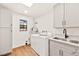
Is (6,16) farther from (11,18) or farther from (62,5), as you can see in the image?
(62,5)

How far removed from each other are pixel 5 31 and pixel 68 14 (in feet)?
3.81

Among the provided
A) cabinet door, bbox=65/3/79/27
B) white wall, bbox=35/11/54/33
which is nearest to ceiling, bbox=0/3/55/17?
white wall, bbox=35/11/54/33

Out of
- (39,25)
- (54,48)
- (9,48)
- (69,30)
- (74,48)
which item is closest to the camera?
(74,48)

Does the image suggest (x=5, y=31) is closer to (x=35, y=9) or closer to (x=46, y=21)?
(x=35, y=9)

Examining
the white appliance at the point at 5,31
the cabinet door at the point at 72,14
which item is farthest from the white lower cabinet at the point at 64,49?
the white appliance at the point at 5,31

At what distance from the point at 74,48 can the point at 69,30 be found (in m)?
0.52

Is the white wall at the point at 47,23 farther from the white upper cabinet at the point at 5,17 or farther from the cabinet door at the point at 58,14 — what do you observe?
the white upper cabinet at the point at 5,17

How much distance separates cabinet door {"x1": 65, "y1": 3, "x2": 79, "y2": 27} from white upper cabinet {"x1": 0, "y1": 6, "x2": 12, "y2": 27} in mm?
1100

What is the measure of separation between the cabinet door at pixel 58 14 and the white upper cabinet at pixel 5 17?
3.00 feet

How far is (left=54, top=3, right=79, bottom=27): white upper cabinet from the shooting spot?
3.45ft

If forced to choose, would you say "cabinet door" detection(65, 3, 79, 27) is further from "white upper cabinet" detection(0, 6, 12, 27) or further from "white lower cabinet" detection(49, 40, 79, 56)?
"white upper cabinet" detection(0, 6, 12, 27)

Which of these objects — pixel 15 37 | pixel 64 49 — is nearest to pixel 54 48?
pixel 64 49

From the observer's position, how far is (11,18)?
166 cm

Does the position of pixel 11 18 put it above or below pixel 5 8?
below
